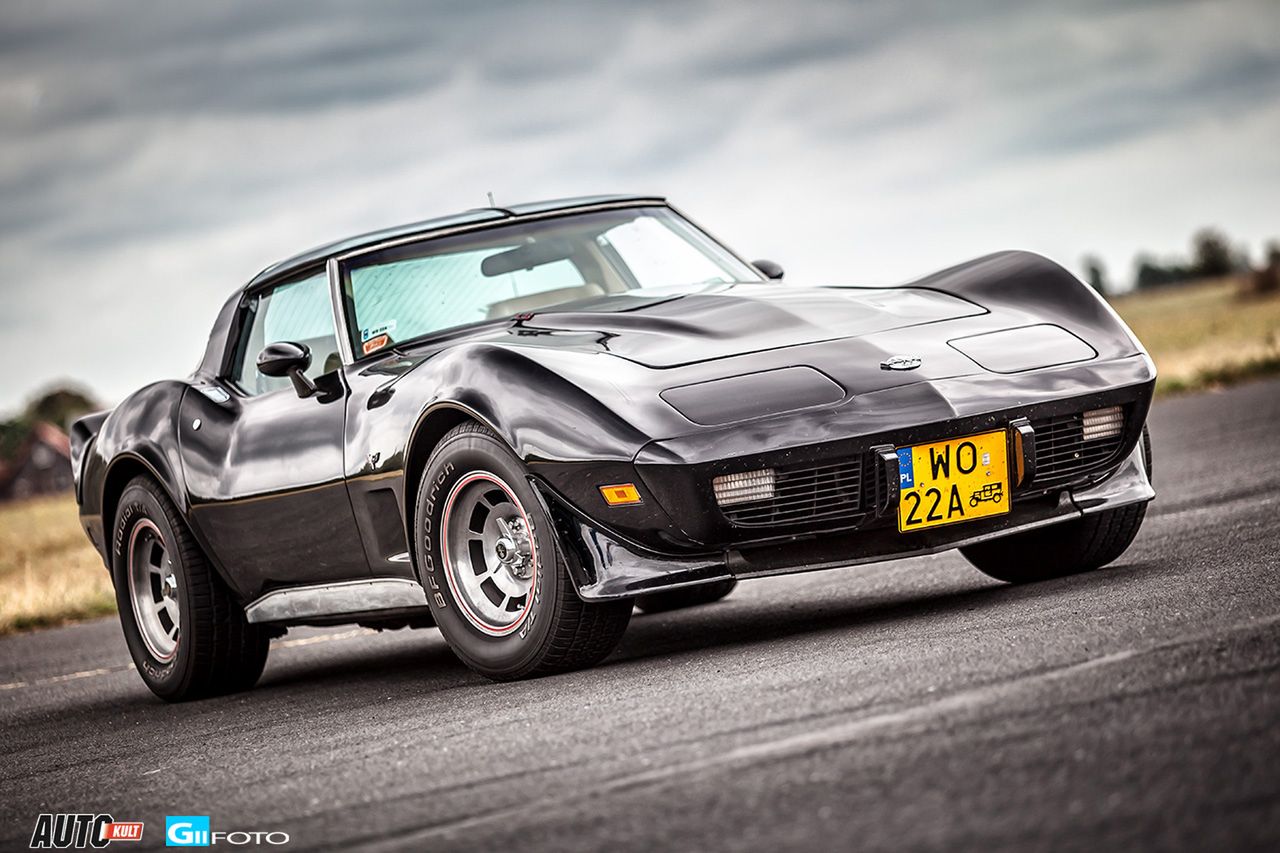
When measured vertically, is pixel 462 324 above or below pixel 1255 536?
above

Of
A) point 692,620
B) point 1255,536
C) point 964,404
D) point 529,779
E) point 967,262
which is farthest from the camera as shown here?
point 692,620

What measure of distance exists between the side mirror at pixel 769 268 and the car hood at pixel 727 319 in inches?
36.2

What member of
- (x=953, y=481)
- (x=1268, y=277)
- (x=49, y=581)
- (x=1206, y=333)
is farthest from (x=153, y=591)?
(x=1268, y=277)

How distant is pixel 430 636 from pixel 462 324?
8.43ft

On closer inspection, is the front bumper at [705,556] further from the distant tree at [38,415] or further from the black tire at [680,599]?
the distant tree at [38,415]

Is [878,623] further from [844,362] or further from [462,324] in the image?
[462,324]

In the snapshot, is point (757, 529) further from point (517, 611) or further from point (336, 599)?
point (336, 599)

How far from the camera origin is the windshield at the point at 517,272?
6.20 meters

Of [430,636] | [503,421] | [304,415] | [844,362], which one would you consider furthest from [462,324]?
[430,636]

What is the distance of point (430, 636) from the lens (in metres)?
8.30

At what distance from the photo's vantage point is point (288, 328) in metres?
6.70

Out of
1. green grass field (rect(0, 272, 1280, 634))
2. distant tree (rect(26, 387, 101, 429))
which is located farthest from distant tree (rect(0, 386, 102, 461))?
green grass field (rect(0, 272, 1280, 634))

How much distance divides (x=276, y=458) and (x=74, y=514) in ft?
115

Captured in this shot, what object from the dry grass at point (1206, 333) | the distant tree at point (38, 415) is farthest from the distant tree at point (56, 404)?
the dry grass at point (1206, 333)
